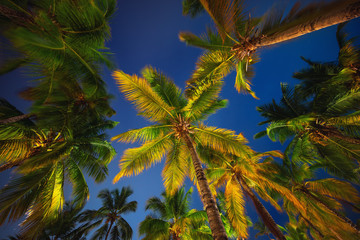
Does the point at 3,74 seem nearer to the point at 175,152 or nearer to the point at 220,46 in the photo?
the point at 175,152

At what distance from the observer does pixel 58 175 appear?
24.0 feet

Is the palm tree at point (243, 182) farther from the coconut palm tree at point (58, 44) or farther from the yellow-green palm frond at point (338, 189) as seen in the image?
the coconut palm tree at point (58, 44)

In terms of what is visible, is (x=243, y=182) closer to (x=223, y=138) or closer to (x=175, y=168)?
(x=223, y=138)

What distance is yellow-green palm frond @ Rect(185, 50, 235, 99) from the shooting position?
5.68 metres

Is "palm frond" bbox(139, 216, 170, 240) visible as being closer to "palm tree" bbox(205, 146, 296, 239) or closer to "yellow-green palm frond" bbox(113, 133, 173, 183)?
"palm tree" bbox(205, 146, 296, 239)

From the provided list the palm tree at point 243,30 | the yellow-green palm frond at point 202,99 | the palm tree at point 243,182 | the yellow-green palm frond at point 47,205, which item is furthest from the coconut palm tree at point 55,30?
the palm tree at point 243,182

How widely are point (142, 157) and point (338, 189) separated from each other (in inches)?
453

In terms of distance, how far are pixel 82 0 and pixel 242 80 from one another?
20.8 feet

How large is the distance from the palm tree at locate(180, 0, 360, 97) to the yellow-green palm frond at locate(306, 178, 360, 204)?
8505 millimetres

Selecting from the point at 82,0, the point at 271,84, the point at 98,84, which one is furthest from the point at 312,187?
the point at 271,84

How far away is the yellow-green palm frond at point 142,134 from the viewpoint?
21.6 ft

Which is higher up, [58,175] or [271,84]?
[271,84]

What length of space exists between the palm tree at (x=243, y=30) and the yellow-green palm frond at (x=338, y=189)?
335 inches

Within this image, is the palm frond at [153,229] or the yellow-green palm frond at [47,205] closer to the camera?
the yellow-green palm frond at [47,205]
